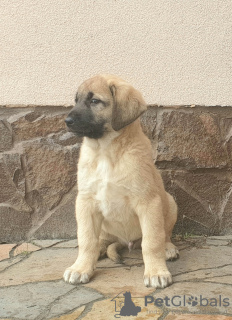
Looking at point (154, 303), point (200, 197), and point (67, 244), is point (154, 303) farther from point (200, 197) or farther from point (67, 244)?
point (200, 197)

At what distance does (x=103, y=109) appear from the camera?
3.40 meters

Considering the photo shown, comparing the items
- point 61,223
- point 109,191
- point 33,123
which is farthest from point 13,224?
point 109,191

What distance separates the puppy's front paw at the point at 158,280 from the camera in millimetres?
3138

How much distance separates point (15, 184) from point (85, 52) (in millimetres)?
1573

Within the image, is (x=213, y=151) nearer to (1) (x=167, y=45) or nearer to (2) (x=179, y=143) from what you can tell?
(2) (x=179, y=143)

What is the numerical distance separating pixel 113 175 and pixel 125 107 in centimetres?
54

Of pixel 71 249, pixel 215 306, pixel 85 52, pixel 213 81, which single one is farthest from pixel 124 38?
pixel 215 306

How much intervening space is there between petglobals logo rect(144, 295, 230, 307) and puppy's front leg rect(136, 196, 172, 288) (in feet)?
0.94

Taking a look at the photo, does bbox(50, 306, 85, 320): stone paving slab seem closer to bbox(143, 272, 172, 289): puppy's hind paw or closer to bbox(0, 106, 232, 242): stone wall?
bbox(143, 272, 172, 289): puppy's hind paw

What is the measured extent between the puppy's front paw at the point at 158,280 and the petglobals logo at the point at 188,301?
0.20m

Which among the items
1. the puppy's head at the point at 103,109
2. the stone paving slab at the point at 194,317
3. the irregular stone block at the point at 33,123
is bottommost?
the stone paving slab at the point at 194,317

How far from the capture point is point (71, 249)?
4.23 m

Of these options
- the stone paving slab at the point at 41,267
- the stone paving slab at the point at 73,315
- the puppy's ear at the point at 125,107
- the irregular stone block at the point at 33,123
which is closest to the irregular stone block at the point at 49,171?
the irregular stone block at the point at 33,123

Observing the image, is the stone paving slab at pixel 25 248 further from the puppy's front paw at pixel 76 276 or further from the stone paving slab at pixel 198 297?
the stone paving slab at pixel 198 297
